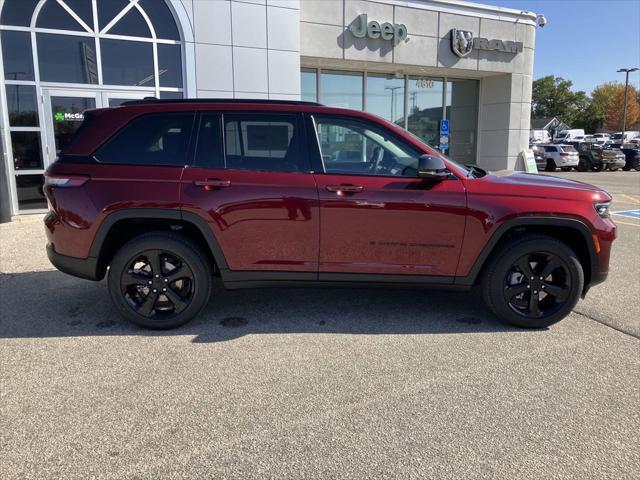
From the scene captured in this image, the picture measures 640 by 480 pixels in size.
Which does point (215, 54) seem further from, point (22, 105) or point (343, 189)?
point (343, 189)

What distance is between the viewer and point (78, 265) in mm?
4254

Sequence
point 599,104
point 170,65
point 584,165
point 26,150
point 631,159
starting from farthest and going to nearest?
point 599,104 < point 631,159 < point 584,165 < point 170,65 < point 26,150

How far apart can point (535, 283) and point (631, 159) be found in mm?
30615

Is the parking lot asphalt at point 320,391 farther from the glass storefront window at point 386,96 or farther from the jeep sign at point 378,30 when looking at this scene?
the glass storefront window at point 386,96

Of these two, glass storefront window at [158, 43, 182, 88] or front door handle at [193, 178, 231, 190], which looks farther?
glass storefront window at [158, 43, 182, 88]

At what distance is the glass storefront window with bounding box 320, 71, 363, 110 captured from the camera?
51.4 feet

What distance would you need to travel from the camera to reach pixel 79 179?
4.13m

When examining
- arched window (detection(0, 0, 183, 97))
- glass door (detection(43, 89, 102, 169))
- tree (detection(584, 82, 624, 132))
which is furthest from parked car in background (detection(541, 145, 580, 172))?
tree (detection(584, 82, 624, 132))

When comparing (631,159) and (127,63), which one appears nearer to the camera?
(127,63)

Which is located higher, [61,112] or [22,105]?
[22,105]

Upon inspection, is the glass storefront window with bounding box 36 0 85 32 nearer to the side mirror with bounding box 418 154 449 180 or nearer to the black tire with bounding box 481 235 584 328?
the side mirror with bounding box 418 154 449 180

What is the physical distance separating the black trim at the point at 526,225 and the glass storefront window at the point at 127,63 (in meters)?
8.69

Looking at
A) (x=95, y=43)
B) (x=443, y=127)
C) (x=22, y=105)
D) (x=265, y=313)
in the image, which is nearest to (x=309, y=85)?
(x=443, y=127)

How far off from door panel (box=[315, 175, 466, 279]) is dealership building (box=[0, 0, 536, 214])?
7803mm
